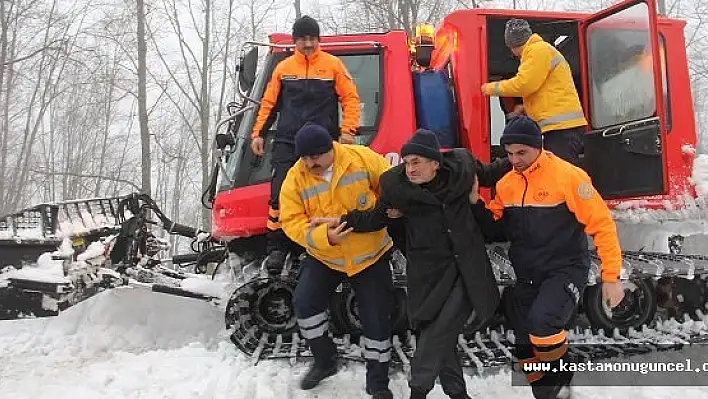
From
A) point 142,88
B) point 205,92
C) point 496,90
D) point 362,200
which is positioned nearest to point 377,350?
point 362,200

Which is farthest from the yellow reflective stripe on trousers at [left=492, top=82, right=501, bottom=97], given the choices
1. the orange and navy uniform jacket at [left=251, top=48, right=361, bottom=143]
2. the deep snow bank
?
the deep snow bank

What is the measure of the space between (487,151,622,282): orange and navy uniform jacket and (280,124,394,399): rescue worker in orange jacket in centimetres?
85

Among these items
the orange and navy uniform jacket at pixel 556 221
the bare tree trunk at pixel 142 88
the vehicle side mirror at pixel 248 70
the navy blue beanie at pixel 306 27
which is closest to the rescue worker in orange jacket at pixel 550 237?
the orange and navy uniform jacket at pixel 556 221

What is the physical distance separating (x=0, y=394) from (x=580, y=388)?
395 cm

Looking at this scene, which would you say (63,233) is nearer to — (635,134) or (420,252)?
(420,252)

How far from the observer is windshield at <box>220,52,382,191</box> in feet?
15.6

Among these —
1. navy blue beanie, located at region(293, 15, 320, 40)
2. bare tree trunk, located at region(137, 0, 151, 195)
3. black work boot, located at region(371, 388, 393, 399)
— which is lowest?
black work boot, located at region(371, 388, 393, 399)

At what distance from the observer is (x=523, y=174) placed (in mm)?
3445

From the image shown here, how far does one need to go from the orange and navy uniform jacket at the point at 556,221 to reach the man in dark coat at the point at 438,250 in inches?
10.5

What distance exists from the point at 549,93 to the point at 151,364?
3637mm

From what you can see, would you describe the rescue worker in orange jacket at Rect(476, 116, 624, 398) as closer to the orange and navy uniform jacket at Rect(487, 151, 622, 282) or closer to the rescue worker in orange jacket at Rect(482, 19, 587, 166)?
the orange and navy uniform jacket at Rect(487, 151, 622, 282)

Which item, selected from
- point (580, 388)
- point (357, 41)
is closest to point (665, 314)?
point (580, 388)

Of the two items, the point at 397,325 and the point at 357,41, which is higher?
the point at 357,41

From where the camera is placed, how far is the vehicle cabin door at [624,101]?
4.47 m
